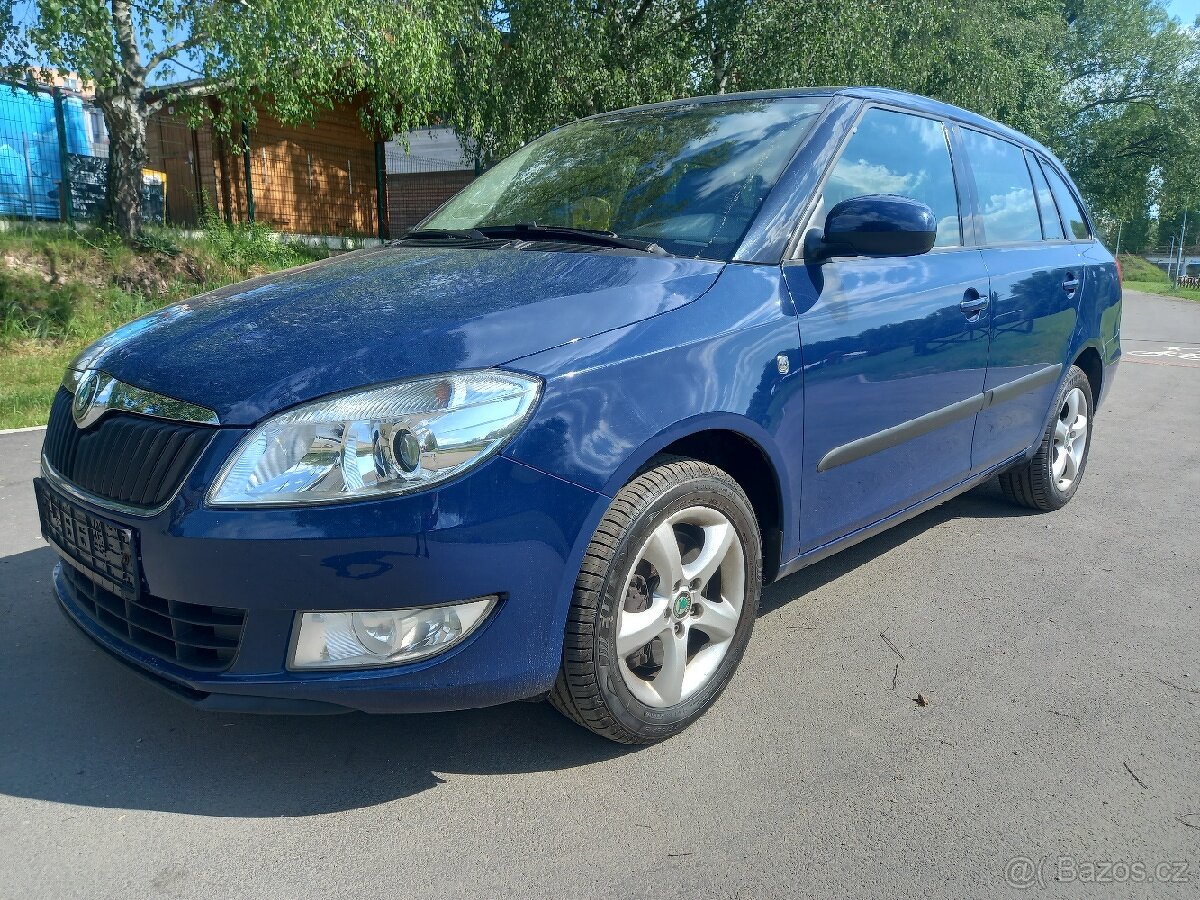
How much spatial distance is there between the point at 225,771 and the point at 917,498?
98.8 inches

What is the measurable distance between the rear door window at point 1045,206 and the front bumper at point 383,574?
3.40 m

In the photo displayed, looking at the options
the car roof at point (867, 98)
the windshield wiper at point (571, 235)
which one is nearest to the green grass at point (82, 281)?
the windshield wiper at point (571, 235)

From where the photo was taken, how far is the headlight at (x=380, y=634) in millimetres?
2094

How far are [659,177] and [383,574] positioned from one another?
1780 millimetres

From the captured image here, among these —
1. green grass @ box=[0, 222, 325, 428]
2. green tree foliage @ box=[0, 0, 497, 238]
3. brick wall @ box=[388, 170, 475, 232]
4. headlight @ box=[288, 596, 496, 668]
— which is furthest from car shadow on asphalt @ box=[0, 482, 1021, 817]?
brick wall @ box=[388, 170, 475, 232]

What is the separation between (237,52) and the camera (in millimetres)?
9953

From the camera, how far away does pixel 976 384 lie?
3.68 metres

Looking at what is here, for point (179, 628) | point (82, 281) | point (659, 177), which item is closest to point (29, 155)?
point (82, 281)

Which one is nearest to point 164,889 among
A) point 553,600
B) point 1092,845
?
point 553,600

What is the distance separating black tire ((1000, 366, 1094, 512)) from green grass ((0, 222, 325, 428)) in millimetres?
6924

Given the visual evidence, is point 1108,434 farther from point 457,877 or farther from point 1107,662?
point 457,877

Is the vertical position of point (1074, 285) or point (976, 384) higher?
point (1074, 285)

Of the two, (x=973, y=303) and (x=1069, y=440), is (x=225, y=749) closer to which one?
(x=973, y=303)

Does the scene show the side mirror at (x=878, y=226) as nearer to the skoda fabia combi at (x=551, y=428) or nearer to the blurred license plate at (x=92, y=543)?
the skoda fabia combi at (x=551, y=428)
